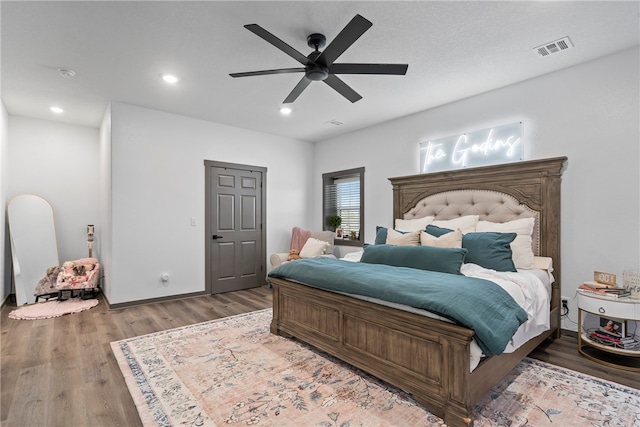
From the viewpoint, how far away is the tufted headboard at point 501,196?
3.21 m

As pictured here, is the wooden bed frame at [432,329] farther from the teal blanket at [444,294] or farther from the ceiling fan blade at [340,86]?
the ceiling fan blade at [340,86]

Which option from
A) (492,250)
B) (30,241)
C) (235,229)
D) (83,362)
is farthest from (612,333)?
(30,241)

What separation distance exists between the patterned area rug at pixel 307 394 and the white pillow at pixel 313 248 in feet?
7.77

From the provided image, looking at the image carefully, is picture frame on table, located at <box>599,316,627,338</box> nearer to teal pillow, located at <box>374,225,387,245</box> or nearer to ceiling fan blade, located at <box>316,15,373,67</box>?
teal pillow, located at <box>374,225,387,245</box>

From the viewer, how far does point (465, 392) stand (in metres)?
1.77

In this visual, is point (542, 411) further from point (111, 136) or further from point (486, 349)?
point (111, 136)

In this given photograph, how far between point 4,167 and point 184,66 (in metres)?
3.48

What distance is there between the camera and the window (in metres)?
5.43

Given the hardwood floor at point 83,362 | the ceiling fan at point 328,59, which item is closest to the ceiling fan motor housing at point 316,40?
the ceiling fan at point 328,59

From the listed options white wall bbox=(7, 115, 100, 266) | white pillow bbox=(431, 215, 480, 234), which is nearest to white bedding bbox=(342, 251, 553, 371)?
white pillow bbox=(431, 215, 480, 234)

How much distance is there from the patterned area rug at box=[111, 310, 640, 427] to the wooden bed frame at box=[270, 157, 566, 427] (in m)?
0.13

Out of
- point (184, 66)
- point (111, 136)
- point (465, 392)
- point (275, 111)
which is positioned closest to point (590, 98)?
point (465, 392)

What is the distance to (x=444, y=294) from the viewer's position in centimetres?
192

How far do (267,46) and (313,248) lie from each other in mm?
3249
